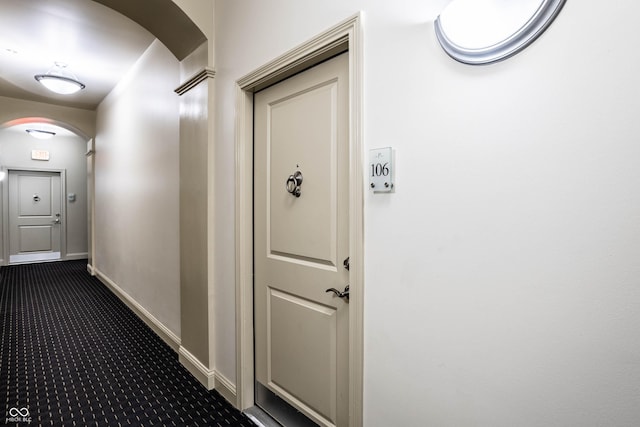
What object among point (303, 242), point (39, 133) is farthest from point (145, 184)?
point (39, 133)

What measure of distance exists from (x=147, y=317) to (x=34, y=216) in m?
5.92

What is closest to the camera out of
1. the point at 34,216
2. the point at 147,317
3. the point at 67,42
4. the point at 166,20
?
the point at 166,20

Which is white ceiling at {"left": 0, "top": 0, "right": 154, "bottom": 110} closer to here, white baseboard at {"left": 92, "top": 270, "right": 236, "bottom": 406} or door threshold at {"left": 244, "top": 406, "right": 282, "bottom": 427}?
white baseboard at {"left": 92, "top": 270, "right": 236, "bottom": 406}

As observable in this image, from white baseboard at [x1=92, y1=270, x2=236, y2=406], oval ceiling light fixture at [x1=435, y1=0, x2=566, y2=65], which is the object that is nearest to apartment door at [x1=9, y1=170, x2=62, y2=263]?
white baseboard at [x1=92, y1=270, x2=236, y2=406]

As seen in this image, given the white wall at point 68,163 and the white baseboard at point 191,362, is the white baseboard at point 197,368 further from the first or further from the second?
the white wall at point 68,163

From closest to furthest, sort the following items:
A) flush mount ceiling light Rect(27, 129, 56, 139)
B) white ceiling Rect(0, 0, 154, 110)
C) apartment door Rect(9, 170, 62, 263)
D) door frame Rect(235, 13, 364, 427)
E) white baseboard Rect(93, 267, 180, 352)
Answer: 1. door frame Rect(235, 13, 364, 427)
2. white ceiling Rect(0, 0, 154, 110)
3. white baseboard Rect(93, 267, 180, 352)
4. flush mount ceiling light Rect(27, 129, 56, 139)
5. apartment door Rect(9, 170, 62, 263)

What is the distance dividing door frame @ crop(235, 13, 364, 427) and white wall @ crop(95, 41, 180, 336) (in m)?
1.18

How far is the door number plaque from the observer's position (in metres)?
1.22

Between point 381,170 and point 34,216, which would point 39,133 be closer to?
point 34,216

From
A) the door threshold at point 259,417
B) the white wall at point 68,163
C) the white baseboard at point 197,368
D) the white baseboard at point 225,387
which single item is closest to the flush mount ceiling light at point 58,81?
the white baseboard at point 197,368

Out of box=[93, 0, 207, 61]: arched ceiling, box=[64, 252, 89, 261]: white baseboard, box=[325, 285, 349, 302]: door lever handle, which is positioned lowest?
box=[64, 252, 89, 261]: white baseboard

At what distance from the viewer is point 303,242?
172 centimetres

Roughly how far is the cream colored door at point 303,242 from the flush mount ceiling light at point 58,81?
10.1ft

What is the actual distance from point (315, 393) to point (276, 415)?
0.47 m
